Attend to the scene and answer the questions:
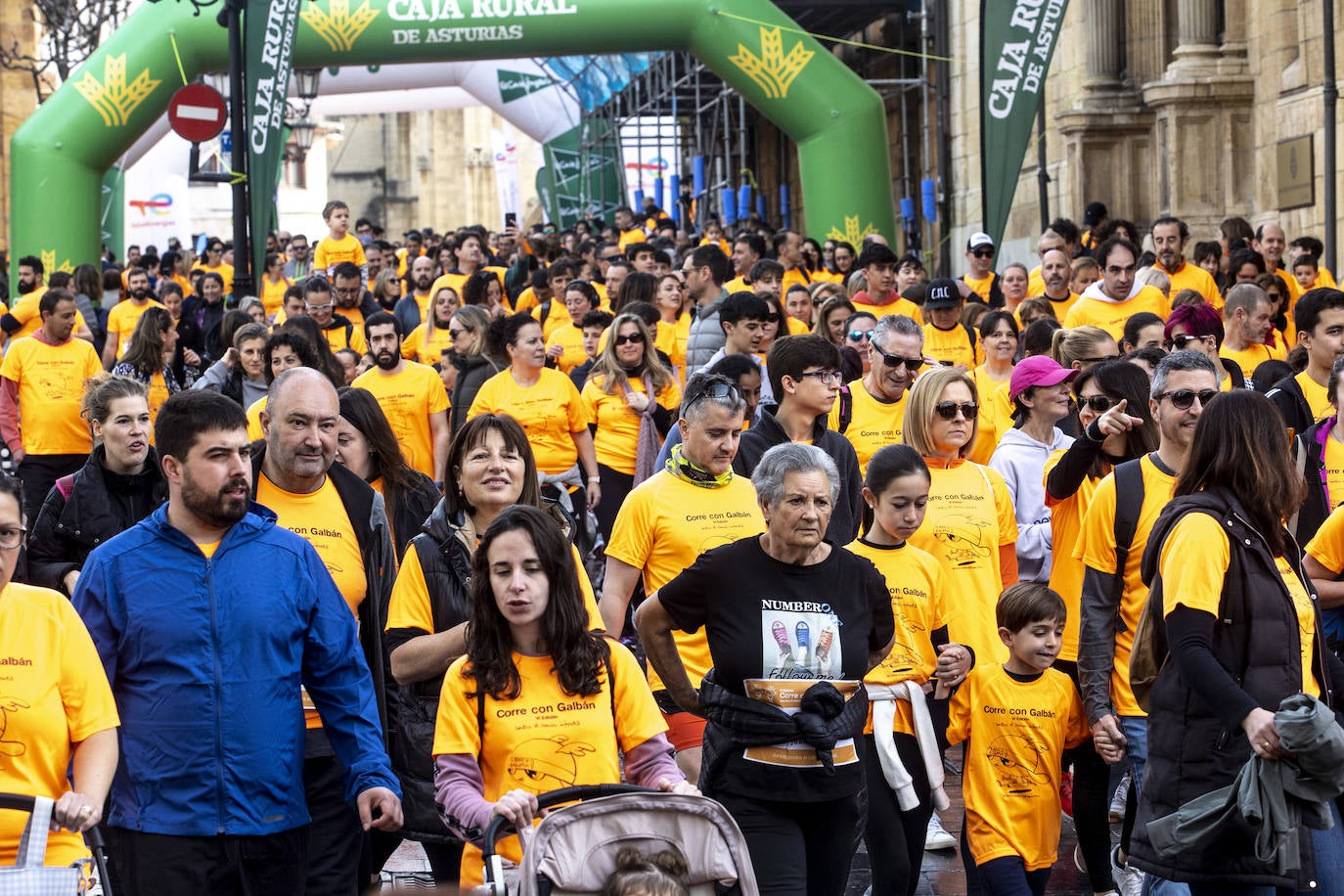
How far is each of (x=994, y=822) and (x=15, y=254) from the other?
1731cm

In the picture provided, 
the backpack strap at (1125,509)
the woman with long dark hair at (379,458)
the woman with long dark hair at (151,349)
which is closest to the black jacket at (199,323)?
the woman with long dark hair at (151,349)

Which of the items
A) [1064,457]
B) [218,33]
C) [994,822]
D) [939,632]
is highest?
[218,33]

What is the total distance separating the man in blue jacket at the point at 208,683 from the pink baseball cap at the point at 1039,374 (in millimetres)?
3337

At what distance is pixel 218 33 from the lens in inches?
780

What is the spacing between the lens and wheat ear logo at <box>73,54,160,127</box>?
792 inches

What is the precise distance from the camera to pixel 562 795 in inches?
165

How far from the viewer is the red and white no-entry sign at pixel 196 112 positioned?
575 inches

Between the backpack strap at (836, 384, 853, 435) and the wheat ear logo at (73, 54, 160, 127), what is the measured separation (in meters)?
13.8

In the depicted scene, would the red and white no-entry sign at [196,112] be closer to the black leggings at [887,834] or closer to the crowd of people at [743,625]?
the crowd of people at [743,625]

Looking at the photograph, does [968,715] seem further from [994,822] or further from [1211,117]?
[1211,117]

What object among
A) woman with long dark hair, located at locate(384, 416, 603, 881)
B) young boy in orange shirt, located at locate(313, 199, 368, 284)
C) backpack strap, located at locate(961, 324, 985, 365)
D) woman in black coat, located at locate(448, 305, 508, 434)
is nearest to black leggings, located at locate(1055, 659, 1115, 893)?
woman with long dark hair, located at locate(384, 416, 603, 881)

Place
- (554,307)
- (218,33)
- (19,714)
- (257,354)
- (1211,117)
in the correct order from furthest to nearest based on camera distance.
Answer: (218,33) < (1211,117) < (554,307) < (257,354) < (19,714)

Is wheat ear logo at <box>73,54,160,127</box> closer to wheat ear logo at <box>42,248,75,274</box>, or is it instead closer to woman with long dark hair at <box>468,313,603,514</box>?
wheat ear logo at <box>42,248,75,274</box>

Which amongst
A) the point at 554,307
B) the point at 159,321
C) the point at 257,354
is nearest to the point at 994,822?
the point at 257,354
